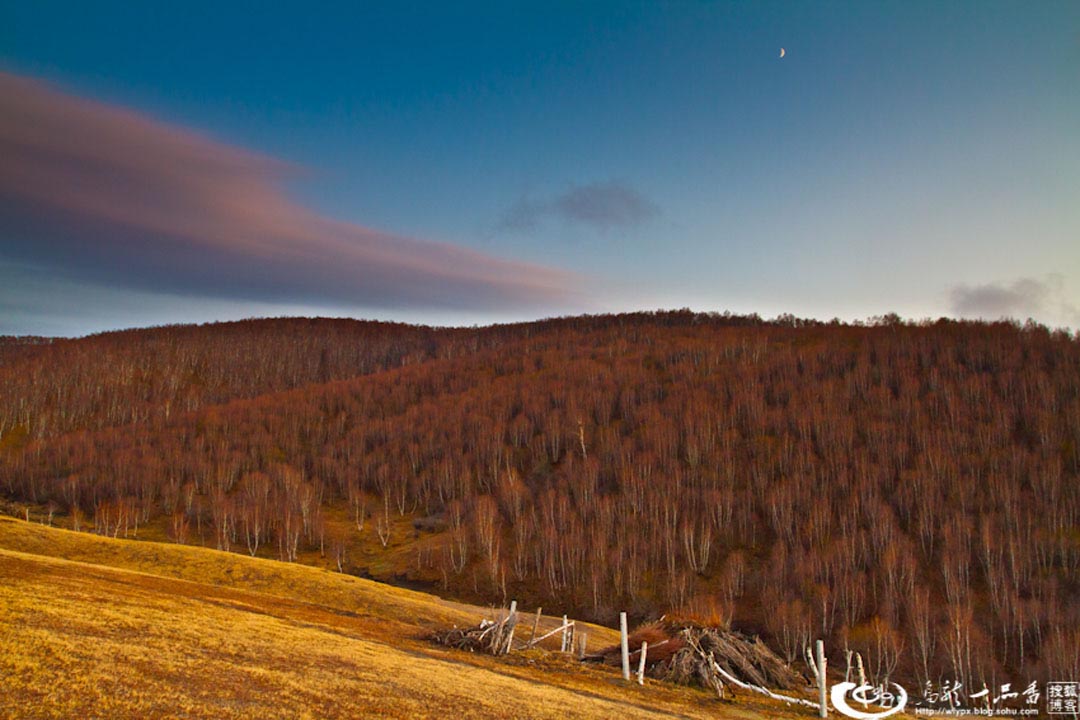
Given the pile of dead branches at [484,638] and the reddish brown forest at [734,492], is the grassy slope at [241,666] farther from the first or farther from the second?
the reddish brown forest at [734,492]

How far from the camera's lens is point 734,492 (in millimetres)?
132875

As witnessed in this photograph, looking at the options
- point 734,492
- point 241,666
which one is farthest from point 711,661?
point 734,492

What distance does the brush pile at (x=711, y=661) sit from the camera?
111 feet

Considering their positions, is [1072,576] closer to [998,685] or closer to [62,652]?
[998,685]

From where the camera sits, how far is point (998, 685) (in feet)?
241

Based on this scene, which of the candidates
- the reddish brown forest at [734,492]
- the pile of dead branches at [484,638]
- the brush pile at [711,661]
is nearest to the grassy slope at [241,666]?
the pile of dead branches at [484,638]

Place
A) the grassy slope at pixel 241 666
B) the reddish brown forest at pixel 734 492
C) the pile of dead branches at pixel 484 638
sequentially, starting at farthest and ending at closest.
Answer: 1. the reddish brown forest at pixel 734 492
2. the pile of dead branches at pixel 484 638
3. the grassy slope at pixel 241 666

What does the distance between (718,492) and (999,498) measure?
158 feet

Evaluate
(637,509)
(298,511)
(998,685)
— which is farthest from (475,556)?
(998,685)

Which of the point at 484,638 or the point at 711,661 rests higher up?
the point at 484,638

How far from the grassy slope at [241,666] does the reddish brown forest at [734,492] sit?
187 ft

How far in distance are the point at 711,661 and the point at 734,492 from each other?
104072 millimetres

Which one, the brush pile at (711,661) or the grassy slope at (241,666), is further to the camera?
the brush pile at (711,661)

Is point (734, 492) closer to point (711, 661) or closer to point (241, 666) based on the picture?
point (711, 661)
